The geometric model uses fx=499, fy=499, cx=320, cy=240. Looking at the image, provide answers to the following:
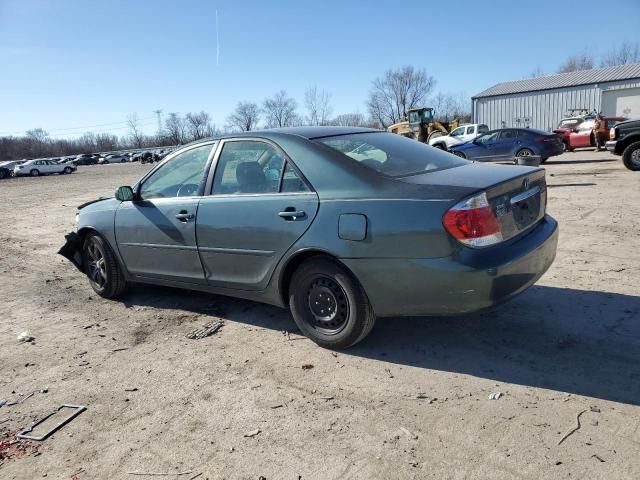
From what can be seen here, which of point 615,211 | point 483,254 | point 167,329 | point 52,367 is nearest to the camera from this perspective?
point 483,254

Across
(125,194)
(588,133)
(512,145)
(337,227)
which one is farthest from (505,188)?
(588,133)

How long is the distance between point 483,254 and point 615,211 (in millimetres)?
6510

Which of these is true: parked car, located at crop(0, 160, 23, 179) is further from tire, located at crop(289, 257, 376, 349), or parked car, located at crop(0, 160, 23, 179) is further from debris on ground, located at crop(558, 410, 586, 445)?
debris on ground, located at crop(558, 410, 586, 445)

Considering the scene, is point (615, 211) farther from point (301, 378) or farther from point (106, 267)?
point (106, 267)

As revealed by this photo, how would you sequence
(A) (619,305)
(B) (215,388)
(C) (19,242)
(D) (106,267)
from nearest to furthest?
1. (B) (215,388)
2. (A) (619,305)
3. (D) (106,267)
4. (C) (19,242)

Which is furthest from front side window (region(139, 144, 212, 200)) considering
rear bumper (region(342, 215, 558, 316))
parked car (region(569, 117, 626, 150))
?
parked car (region(569, 117, 626, 150))

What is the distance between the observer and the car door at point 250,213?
3.64 meters

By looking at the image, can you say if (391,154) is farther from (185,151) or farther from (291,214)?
(185,151)

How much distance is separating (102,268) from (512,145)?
51.1ft

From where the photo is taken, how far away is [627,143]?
13.7m

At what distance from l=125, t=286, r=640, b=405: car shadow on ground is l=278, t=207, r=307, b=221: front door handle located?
1070 millimetres

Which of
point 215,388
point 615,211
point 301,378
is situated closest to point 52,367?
point 215,388

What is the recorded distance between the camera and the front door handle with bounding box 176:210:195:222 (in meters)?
4.23

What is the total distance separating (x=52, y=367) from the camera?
385 centimetres
